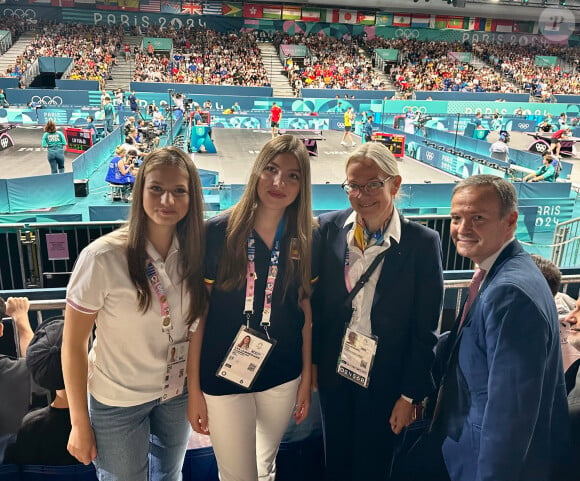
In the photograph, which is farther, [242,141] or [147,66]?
[147,66]

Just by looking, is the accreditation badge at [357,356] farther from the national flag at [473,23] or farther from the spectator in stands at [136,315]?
the national flag at [473,23]

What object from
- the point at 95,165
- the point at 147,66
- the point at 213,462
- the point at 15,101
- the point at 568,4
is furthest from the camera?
the point at 568,4

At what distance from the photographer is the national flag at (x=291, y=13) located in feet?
149

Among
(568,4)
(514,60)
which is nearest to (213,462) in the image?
(514,60)

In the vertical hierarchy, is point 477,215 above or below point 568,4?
below

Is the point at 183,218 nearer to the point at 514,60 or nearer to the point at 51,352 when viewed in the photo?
the point at 51,352

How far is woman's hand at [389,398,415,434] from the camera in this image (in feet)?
8.47

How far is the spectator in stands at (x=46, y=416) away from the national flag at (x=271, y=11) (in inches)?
1878

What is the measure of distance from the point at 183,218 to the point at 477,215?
1.39m

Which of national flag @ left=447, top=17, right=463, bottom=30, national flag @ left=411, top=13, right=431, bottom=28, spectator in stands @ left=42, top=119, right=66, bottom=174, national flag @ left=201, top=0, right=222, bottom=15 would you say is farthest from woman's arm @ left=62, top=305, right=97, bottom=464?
national flag @ left=447, top=17, right=463, bottom=30

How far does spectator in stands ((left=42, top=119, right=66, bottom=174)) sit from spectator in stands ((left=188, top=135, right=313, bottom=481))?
40.7 ft

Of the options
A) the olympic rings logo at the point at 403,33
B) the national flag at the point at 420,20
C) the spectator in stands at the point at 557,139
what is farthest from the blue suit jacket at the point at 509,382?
the national flag at the point at 420,20

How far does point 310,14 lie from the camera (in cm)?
4609

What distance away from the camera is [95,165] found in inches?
625
